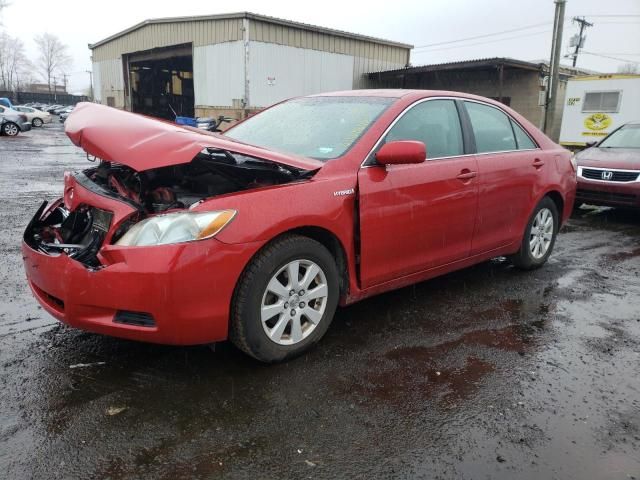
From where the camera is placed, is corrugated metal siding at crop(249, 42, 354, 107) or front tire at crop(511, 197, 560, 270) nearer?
front tire at crop(511, 197, 560, 270)

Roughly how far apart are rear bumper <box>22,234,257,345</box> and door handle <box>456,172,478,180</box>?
1.91 m

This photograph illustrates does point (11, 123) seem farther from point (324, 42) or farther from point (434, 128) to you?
point (434, 128)

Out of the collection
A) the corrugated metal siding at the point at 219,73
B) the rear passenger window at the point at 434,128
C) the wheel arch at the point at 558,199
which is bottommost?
the wheel arch at the point at 558,199

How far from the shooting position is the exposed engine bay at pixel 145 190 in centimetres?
289

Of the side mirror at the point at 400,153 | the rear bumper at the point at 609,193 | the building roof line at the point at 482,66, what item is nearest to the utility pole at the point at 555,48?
the building roof line at the point at 482,66

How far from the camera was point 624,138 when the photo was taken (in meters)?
8.92

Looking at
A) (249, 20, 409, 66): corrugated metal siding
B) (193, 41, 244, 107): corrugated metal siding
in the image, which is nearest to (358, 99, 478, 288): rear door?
(193, 41, 244, 107): corrugated metal siding

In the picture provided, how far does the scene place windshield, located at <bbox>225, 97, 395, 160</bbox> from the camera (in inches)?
141

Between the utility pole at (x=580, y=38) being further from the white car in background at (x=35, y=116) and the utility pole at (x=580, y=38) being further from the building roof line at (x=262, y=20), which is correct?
the white car in background at (x=35, y=116)

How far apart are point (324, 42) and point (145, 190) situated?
2133cm

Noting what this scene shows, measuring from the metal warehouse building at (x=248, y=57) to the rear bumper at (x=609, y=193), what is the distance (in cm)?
1451

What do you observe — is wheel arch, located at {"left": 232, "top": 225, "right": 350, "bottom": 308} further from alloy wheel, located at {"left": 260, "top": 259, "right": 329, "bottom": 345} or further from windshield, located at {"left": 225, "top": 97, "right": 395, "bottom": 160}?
windshield, located at {"left": 225, "top": 97, "right": 395, "bottom": 160}

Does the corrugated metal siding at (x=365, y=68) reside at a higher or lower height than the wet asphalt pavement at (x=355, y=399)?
higher

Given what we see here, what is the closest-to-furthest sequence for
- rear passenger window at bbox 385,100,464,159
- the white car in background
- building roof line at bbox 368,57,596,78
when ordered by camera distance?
rear passenger window at bbox 385,100,464,159
building roof line at bbox 368,57,596,78
the white car in background
